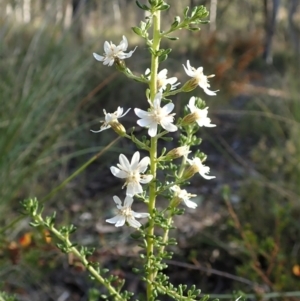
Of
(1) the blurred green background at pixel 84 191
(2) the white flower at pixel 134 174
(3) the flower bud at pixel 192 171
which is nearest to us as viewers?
(2) the white flower at pixel 134 174

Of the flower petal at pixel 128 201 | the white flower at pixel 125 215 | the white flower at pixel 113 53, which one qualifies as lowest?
the white flower at pixel 125 215

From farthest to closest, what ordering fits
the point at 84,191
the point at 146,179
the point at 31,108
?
the point at 84,191, the point at 31,108, the point at 146,179

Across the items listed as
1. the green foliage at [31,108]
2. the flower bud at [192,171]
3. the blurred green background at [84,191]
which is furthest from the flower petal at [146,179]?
the green foliage at [31,108]

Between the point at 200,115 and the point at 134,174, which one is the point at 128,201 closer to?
the point at 134,174

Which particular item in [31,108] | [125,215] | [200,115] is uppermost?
[200,115]

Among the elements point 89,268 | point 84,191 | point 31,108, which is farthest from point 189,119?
point 84,191

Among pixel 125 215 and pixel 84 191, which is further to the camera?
pixel 84 191

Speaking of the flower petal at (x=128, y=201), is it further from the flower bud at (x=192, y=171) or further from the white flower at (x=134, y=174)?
the flower bud at (x=192, y=171)

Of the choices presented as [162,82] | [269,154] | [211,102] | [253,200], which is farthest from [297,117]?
[211,102]

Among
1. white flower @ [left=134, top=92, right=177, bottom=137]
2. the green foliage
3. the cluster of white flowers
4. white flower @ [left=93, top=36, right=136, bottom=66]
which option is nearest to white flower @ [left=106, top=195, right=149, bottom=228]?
the cluster of white flowers

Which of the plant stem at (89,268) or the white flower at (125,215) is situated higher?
the white flower at (125,215)
